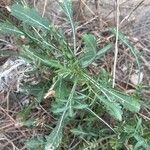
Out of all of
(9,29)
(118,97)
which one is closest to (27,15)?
(9,29)

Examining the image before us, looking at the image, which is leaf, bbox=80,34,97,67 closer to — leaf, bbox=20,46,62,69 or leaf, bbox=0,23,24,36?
leaf, bbox=20,46,62,69

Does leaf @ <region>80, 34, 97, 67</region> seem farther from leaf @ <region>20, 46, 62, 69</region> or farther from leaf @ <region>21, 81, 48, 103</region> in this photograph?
leaf @ <region>21, 81, 48, 103</region>

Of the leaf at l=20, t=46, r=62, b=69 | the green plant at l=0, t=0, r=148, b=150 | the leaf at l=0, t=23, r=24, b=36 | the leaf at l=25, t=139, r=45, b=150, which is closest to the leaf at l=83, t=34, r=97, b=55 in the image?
the green plant at l=0, t=0, r=148, b=150

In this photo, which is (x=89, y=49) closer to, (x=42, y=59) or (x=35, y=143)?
(x=42, y=59)

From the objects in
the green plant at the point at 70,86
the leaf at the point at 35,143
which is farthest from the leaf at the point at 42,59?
the leaf at the point at 35,143

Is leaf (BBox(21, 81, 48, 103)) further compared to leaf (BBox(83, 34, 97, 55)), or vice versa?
leaf (BBox(21, 81, 48, 103))

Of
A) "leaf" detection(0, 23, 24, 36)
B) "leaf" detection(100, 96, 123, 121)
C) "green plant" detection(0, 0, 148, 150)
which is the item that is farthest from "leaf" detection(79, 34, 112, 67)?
"leaf" detection(0, 23, 24, 36)

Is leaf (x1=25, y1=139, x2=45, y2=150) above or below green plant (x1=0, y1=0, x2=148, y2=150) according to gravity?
below

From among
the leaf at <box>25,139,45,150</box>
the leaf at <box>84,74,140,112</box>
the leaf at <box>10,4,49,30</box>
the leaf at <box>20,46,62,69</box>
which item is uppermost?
the leaf at <box>10,4,49,30</box>

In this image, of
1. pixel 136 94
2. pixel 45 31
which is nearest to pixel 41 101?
pixel 45 31

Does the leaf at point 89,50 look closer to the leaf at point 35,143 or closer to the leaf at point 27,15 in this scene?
the leaf at point 27,15
